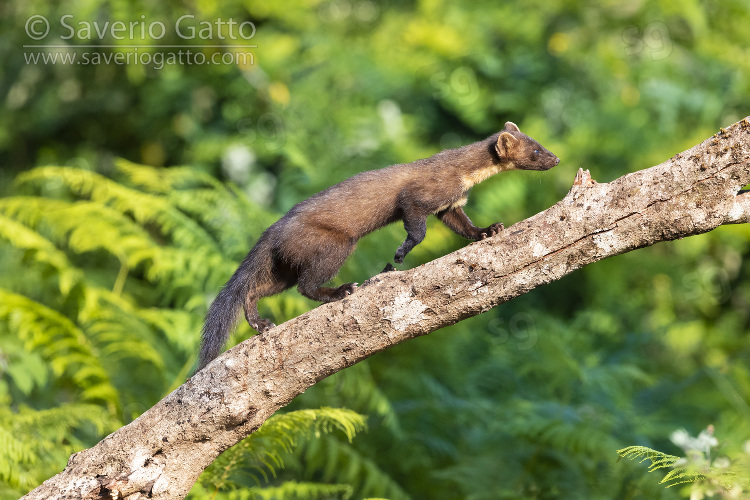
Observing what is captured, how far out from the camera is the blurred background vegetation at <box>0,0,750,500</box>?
6223 millimetres

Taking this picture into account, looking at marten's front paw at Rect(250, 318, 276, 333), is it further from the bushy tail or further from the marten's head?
the marten's head

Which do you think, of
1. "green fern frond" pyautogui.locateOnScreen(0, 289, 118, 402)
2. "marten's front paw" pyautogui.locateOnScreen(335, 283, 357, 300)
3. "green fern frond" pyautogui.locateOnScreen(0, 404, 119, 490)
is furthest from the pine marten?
"green fern frond" pyautogui.locateOnScreen(0, 289, 118, 402)

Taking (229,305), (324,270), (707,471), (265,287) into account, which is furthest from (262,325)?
(707,471)

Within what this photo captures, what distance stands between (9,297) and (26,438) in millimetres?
1228

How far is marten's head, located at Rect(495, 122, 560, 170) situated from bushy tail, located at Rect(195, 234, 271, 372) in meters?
1.83

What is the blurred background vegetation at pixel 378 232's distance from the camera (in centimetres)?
622

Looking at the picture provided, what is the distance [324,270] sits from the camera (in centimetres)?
454

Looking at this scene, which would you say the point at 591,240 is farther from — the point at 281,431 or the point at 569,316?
the point at 569,316

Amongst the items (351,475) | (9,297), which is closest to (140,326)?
(9,297)

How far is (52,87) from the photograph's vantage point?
11.0m

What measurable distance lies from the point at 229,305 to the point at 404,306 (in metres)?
1.36

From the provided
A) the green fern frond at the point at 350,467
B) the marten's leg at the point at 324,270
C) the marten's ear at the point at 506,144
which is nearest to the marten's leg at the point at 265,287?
the marten's leg at the point at 324,270

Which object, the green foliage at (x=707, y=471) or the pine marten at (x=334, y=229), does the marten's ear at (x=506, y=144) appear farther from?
the green foliage at (x=707, y=471)

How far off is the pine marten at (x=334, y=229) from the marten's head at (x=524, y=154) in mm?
83
